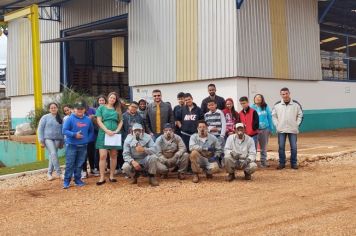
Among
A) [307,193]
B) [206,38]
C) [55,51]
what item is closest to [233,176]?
[307,193]

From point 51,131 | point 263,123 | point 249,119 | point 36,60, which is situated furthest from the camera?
point 36,60

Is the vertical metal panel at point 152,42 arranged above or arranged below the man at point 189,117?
above

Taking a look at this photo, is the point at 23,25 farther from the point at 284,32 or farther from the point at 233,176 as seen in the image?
the point at 233,176

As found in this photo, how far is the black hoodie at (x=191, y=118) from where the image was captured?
30.1ft

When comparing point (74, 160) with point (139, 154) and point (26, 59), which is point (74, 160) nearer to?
point (139, 154)

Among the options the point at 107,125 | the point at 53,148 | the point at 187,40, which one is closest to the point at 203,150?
the point at 107,125

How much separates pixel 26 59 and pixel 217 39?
13.8 meters

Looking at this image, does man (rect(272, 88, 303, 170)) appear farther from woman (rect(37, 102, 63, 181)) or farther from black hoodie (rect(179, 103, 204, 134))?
woman (rect(37, 102, 63, 181))

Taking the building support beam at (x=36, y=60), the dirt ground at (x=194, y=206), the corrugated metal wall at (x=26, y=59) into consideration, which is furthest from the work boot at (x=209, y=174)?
the corrugated metal wall at (x=26, y=59)

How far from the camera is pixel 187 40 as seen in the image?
58.3 ft

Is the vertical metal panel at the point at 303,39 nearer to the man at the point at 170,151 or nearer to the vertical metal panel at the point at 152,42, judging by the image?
the vertical metal panel at the point at 152,42

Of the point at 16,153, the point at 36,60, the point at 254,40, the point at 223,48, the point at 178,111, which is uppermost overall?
the point at 254,40

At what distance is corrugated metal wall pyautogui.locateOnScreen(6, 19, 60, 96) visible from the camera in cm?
2492

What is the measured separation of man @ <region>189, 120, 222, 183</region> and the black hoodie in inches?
14.1
